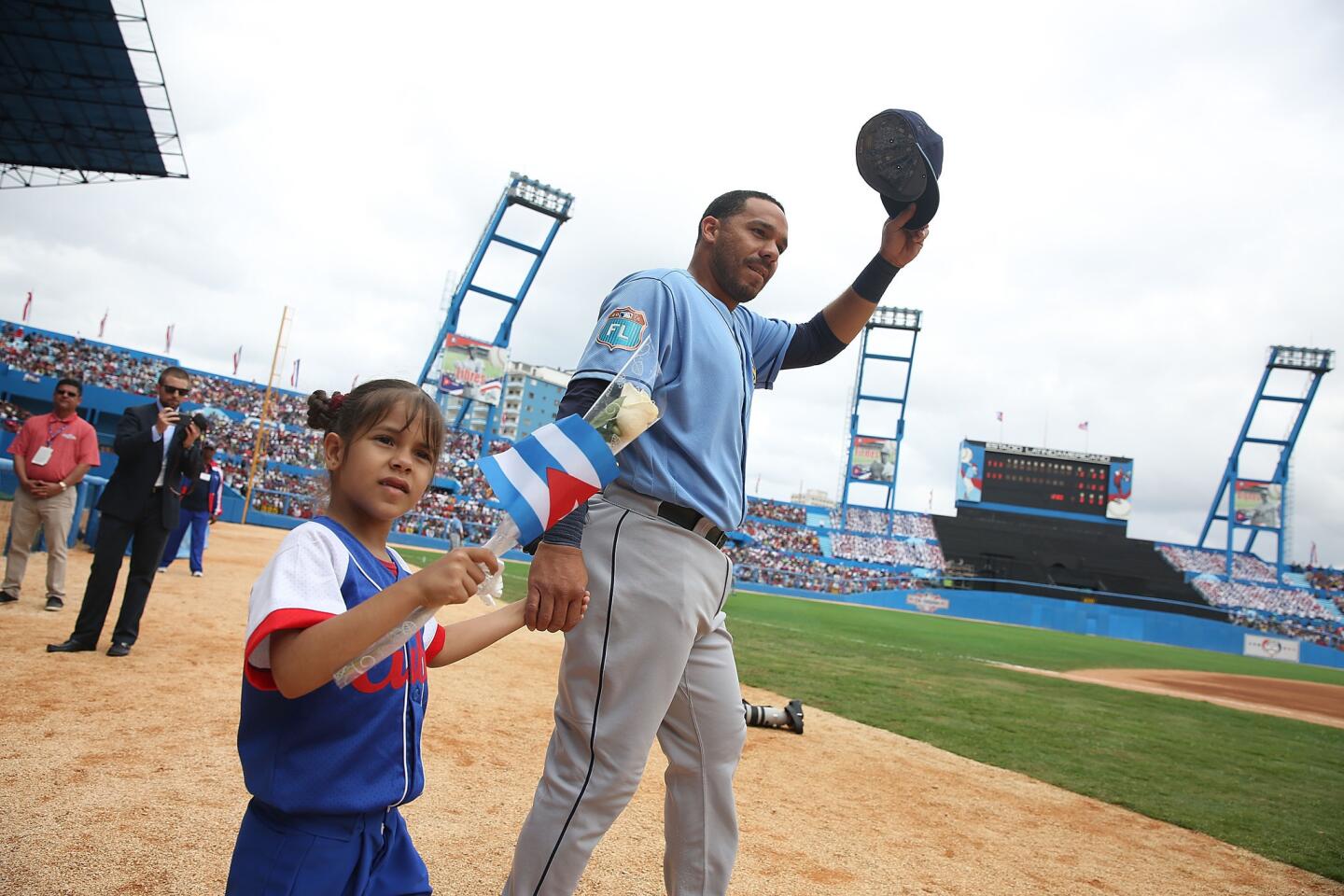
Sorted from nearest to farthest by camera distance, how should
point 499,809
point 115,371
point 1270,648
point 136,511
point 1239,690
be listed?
point 499,809 < point 136,511 < point 1239,690 < point 1270,648 < point 115,371

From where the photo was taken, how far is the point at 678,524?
193cm

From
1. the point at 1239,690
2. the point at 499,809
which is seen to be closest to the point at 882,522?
the point at 1239,690

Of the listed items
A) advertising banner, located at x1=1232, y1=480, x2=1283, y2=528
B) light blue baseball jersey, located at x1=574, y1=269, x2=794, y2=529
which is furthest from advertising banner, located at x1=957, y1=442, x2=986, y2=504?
light blue baseball jersey, located at x1=574, y1=269, x2=794, y2=529

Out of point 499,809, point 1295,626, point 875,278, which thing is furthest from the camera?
point 1295,626

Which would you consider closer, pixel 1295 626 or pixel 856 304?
pixel 856 304

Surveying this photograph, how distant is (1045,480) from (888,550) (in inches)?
369

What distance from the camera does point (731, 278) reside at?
227 centimetres

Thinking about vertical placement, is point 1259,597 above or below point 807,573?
above

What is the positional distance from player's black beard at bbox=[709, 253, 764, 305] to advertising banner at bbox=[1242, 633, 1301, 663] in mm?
37190

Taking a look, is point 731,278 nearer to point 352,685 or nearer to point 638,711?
point 638,711

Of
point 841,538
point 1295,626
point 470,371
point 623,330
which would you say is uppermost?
point 470,371

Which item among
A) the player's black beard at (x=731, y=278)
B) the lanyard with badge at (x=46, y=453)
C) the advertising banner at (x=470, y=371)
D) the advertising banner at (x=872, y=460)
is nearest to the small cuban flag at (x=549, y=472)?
the player's black beard at (x=731, y=278)

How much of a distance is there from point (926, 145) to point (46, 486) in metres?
6.63

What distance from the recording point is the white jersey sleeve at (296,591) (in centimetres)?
119
